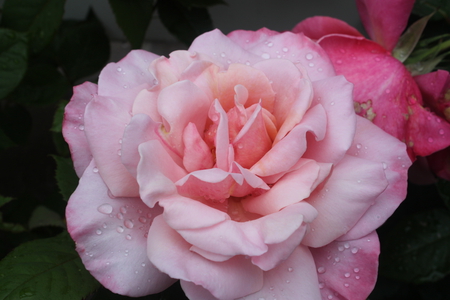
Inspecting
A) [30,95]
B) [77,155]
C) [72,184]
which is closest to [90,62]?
[30,95]

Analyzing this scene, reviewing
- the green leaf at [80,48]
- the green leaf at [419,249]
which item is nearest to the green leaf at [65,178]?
the green leaf at [80,48]

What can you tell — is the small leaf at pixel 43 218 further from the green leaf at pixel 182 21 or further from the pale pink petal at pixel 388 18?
the pale pink petal at pixel 388 18

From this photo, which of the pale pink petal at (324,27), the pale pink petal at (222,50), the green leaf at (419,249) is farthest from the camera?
the green leaf at (419,249)

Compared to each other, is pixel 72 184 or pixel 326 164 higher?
pixel 326 164

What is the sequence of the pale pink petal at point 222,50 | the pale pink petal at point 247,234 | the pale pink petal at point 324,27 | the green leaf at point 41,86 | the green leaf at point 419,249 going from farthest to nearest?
the green leaf at point 41,86 → the green leaf at point 419,249 → the pale pink petal at point 324,27 → the pale pink petal at point 222,50 → the pale pink petal at point 247,234

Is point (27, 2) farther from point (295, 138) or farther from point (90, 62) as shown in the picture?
point (295, 138)

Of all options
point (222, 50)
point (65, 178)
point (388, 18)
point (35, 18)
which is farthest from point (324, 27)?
point (35, 18)

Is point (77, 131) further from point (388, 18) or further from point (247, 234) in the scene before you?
point (388, 18)
